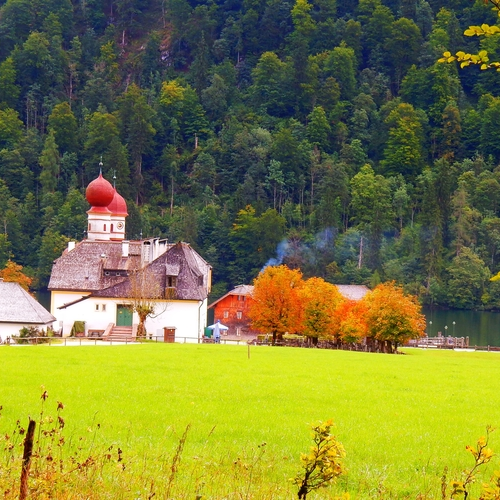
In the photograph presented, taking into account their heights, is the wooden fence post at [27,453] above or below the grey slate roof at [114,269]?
below

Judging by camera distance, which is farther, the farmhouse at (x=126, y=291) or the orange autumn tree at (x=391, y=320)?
the farmhouse at (x=126, y=291)

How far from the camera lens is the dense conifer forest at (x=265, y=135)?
109 metres

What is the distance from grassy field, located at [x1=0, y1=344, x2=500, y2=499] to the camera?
38.6ft

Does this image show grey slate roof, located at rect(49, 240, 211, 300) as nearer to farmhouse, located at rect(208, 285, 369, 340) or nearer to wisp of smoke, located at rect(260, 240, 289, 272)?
farmhouse, located at rect(208, 285, 369, 340)

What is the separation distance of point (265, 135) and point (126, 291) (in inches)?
2935

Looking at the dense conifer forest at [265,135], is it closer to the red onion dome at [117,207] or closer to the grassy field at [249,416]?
the red onion dome at [117,207]

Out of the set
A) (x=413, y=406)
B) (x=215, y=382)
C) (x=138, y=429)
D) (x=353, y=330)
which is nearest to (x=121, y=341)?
(x=353, y=330)

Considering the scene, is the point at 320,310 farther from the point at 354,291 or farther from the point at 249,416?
the point at 249,416

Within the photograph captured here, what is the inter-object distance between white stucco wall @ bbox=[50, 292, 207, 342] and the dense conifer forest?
1833 inches

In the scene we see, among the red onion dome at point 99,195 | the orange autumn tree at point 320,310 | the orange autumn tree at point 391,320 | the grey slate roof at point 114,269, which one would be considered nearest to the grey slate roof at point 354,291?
the grey slate roof at point 114,269

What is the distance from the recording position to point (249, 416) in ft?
57.6

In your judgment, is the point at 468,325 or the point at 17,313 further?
the point at 468,325

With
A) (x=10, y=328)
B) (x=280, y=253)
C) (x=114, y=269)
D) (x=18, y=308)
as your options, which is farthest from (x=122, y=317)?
(x=280, y=253)

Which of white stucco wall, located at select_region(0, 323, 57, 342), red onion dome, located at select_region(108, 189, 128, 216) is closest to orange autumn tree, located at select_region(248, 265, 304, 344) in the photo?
white stucco wall, located at select_region(0, 323, 57, 342)
